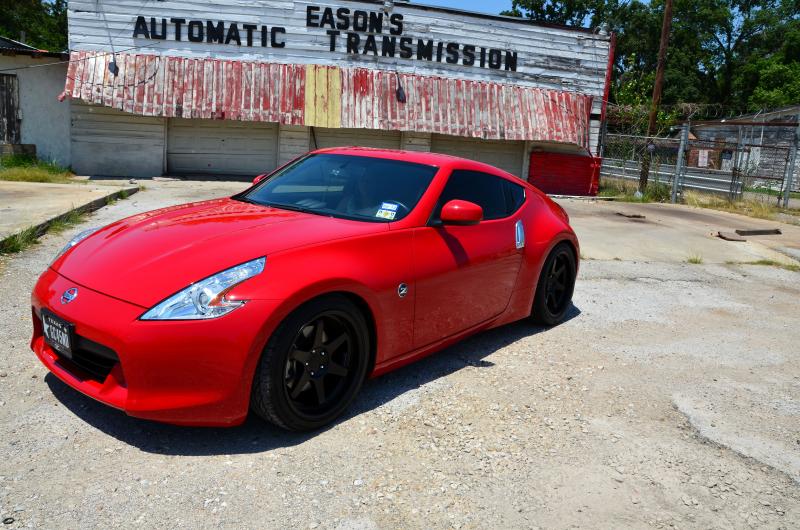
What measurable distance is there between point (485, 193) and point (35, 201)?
806cm

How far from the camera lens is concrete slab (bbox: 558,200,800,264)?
928 centimetres

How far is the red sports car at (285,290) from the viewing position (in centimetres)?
288

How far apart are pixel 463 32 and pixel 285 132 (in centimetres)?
607

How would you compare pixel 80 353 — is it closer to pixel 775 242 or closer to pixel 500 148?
pixel 775 242

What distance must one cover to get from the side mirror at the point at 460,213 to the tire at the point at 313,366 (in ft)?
2.99

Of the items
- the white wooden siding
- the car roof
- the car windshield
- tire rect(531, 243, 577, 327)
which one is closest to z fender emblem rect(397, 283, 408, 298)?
the car windshield

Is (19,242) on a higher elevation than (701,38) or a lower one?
lower

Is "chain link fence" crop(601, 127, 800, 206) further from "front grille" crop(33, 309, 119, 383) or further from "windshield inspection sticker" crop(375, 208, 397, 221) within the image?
"front grille" crop(33, 309, 119, 383)

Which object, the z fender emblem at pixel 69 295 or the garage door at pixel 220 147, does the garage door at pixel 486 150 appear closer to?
the garage door at pixel 220 147

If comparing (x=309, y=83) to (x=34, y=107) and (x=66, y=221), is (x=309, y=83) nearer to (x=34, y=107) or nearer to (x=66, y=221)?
(x=34, y=107)

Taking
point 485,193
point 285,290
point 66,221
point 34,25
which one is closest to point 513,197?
point 485,193

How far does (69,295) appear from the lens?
3.14 m

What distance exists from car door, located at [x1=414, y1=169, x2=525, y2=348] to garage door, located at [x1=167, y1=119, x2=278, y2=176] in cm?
Answer: 1486

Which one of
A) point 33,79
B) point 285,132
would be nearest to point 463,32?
point 285,132
